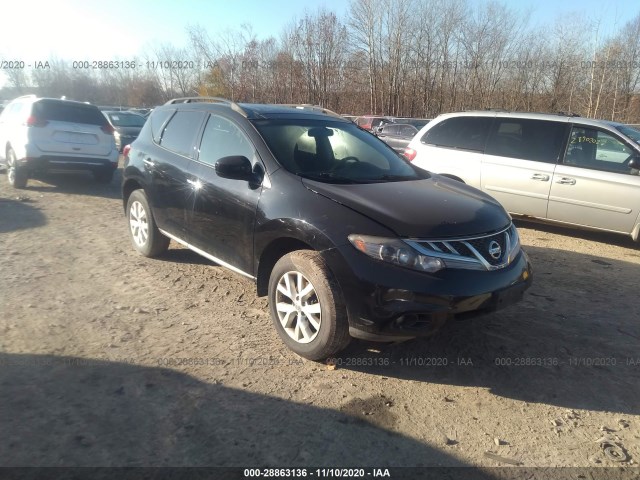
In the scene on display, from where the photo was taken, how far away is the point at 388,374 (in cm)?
340

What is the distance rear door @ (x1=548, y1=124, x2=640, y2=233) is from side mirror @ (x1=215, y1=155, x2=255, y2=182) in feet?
16.0

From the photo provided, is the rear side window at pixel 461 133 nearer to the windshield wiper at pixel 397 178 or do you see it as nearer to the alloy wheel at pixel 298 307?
the windshield wiper at pixel 397 178

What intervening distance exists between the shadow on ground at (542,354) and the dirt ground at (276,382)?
14 mm

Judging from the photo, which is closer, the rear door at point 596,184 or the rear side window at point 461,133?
the rear door at point 596,184

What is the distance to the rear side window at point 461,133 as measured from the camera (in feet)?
25.3

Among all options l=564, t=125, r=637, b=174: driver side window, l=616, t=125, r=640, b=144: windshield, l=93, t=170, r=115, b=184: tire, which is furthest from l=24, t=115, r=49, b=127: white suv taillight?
l=616, t=125, r=640, b=144: windshield

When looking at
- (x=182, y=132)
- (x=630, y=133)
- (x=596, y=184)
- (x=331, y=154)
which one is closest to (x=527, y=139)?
(x=596, y=184)

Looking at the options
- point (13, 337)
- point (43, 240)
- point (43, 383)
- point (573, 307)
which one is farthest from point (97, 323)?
point (573, 307)

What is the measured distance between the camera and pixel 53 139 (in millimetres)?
9297

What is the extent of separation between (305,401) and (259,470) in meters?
0.65

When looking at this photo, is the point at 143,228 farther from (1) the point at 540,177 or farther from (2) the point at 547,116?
(2) the point at 547,116

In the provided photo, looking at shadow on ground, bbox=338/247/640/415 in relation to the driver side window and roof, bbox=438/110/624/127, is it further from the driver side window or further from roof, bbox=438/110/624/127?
roof, bbox=438/110/624/127

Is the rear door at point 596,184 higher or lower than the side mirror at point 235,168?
lower

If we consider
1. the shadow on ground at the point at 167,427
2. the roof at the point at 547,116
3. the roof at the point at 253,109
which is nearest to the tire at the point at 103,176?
the roof at the point at 253,109
